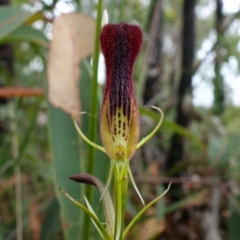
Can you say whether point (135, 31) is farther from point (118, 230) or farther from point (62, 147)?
point (62, 147)

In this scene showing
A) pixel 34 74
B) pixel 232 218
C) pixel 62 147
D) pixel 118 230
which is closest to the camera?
pixel 118 230

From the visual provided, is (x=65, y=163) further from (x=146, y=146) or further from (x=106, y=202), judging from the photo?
(x=146, y=146)

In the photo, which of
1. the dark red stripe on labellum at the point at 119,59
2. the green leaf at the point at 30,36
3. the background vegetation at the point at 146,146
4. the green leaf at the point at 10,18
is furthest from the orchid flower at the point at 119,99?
the green leaf at the point at 30,36

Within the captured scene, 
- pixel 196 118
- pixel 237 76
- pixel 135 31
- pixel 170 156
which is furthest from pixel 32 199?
pixel 135 31

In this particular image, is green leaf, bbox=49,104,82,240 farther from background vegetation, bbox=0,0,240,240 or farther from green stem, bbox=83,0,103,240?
green stem, bbox=83,0,103,240

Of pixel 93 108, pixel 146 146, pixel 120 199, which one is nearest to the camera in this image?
pixel 120 199

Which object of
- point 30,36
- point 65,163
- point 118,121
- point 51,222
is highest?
point 30,36

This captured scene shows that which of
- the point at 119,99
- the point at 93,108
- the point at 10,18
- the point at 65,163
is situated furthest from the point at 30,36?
the point at 119,99
